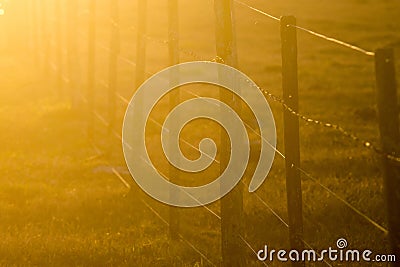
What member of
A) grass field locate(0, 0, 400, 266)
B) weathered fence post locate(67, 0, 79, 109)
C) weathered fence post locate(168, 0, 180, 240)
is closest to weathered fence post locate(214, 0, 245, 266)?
grass field locate(0, 0, 400, 266)

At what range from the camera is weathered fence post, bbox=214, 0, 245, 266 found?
855 cm

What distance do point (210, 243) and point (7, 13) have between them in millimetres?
40544

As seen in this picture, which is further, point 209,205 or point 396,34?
point 396,34

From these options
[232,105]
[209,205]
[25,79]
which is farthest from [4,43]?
[232,105]

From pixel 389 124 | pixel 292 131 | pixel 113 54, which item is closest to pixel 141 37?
pixel 113 54

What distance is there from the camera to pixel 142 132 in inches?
530

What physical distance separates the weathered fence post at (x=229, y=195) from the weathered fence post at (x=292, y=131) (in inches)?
49.9

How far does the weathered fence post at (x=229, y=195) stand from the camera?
337 inches

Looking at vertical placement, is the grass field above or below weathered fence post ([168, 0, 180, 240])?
below

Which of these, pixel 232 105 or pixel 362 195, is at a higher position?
pixel 232 105

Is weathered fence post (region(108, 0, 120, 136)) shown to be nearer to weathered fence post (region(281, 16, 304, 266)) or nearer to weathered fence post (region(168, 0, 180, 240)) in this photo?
weathered fence post (region(168, 0, 180, 240))

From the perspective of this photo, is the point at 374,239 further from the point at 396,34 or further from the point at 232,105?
the point at 396,34

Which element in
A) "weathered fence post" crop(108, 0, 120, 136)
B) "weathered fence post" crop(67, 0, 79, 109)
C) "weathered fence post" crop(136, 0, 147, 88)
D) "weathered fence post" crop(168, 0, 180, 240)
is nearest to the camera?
"weathered fence post" crop(168, 0, 180, 240)

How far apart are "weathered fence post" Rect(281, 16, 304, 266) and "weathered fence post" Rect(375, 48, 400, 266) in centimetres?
186
